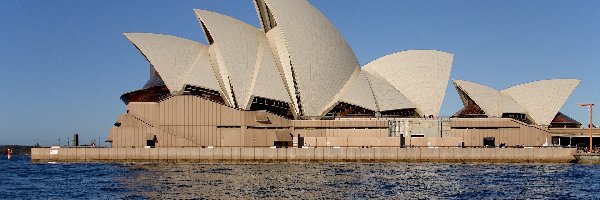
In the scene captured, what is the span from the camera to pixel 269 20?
3477 inches

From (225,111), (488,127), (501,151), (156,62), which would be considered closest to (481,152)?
(501,151)

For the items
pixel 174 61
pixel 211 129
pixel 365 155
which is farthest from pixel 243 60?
pixel 365 155

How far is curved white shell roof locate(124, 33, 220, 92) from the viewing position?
3361 inches

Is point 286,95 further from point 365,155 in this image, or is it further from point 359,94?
point 365,155

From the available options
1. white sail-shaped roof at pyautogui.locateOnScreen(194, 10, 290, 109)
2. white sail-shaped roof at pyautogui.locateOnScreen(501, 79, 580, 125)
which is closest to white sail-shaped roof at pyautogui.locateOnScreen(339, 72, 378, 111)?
white sail-shaped roof at pyautogui.locateOnScreen(194, 10, 290, 109)

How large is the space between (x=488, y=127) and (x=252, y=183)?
158ft

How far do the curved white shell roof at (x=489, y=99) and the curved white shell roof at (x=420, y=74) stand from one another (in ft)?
14.4

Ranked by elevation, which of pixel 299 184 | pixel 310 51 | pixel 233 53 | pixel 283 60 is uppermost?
pixel 310 51

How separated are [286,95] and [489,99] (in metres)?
27.8

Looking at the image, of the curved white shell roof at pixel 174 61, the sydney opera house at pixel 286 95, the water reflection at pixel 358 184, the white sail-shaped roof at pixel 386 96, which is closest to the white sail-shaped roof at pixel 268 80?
the sydney opera house at pixel 286 95

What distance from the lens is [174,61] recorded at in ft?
283

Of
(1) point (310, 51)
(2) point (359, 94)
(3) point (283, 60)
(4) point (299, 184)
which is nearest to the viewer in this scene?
(4) point (299, 184)

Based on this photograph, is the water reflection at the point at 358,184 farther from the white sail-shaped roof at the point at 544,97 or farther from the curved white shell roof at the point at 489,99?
the white sail-shaped roof at the point at 544,97

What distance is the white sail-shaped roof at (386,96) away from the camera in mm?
94125
